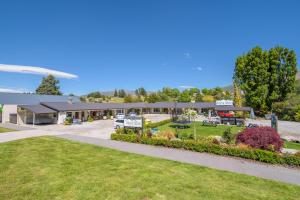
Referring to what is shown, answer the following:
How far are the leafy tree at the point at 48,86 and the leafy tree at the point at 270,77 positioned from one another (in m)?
73.8

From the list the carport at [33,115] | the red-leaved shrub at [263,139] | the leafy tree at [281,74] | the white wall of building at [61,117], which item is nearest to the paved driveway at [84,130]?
the carport at [33,115]

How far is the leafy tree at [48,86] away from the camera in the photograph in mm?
80875

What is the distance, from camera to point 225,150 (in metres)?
14.2

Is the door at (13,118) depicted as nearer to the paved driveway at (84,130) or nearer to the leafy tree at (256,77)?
the paved driveway at (84,130)

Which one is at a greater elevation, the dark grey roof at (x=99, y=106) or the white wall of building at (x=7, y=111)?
the dark grey roof at (x=99, y=106)

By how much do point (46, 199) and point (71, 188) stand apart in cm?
109

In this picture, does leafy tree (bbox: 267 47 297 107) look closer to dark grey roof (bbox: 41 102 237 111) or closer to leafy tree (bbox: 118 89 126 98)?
dark grey roof (bbox: 41 102 237 111)

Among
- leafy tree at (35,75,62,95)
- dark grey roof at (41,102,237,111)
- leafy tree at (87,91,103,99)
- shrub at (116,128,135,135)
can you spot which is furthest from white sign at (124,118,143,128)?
leafy tree at (87,91,103,99)

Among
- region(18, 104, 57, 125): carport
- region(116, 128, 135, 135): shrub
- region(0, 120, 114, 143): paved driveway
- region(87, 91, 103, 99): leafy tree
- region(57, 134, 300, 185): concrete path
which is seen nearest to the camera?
region(57, 134, 300, 185): concrete path

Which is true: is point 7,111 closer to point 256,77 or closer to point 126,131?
point 126,131

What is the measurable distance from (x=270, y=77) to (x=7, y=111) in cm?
5472

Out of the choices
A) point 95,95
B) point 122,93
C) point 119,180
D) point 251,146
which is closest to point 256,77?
point 251,146

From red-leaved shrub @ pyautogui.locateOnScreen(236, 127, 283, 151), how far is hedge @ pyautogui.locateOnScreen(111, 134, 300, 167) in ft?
3.52

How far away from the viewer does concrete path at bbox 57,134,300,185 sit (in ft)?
34.7
